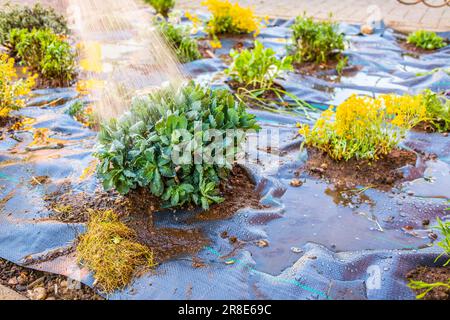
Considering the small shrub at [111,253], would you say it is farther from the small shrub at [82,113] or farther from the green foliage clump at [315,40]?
the green foliage clump at [315,40]

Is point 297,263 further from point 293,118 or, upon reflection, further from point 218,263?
point 293,118

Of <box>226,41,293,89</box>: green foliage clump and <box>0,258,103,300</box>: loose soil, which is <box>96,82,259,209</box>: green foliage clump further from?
<box>226,41,293,89</box>: green foliage clump

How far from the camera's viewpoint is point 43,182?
2971mm

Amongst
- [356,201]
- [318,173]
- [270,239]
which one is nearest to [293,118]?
[318,173]

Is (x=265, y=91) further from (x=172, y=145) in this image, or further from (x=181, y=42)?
(x=172, y=145)

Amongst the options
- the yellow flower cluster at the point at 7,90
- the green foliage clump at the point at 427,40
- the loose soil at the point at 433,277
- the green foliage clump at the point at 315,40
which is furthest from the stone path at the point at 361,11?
the loose soil at the point at 433,277

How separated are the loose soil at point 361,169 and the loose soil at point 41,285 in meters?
1.68

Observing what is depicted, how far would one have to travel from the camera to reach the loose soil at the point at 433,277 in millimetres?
1957

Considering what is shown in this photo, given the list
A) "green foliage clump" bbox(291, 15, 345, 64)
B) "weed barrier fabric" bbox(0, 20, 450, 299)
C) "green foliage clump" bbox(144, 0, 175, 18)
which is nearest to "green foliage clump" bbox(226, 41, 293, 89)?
"weed barrier fabric" bbox(0, 20, 450, 299)

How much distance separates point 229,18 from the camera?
6.27m

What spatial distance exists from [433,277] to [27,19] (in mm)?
5526

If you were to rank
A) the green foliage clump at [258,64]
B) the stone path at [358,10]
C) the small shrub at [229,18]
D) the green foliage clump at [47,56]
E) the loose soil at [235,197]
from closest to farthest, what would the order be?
the loose soil at [235,197]
the green foliage clump at [258,64]
the green foliage clump at [47,56]
the small shrub at [229,18]
the stone path at [358,10]

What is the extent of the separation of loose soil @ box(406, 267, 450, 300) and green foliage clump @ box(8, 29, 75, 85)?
391 centimetres

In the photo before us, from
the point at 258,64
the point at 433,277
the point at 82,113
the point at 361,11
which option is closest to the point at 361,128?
the point at 433,277
